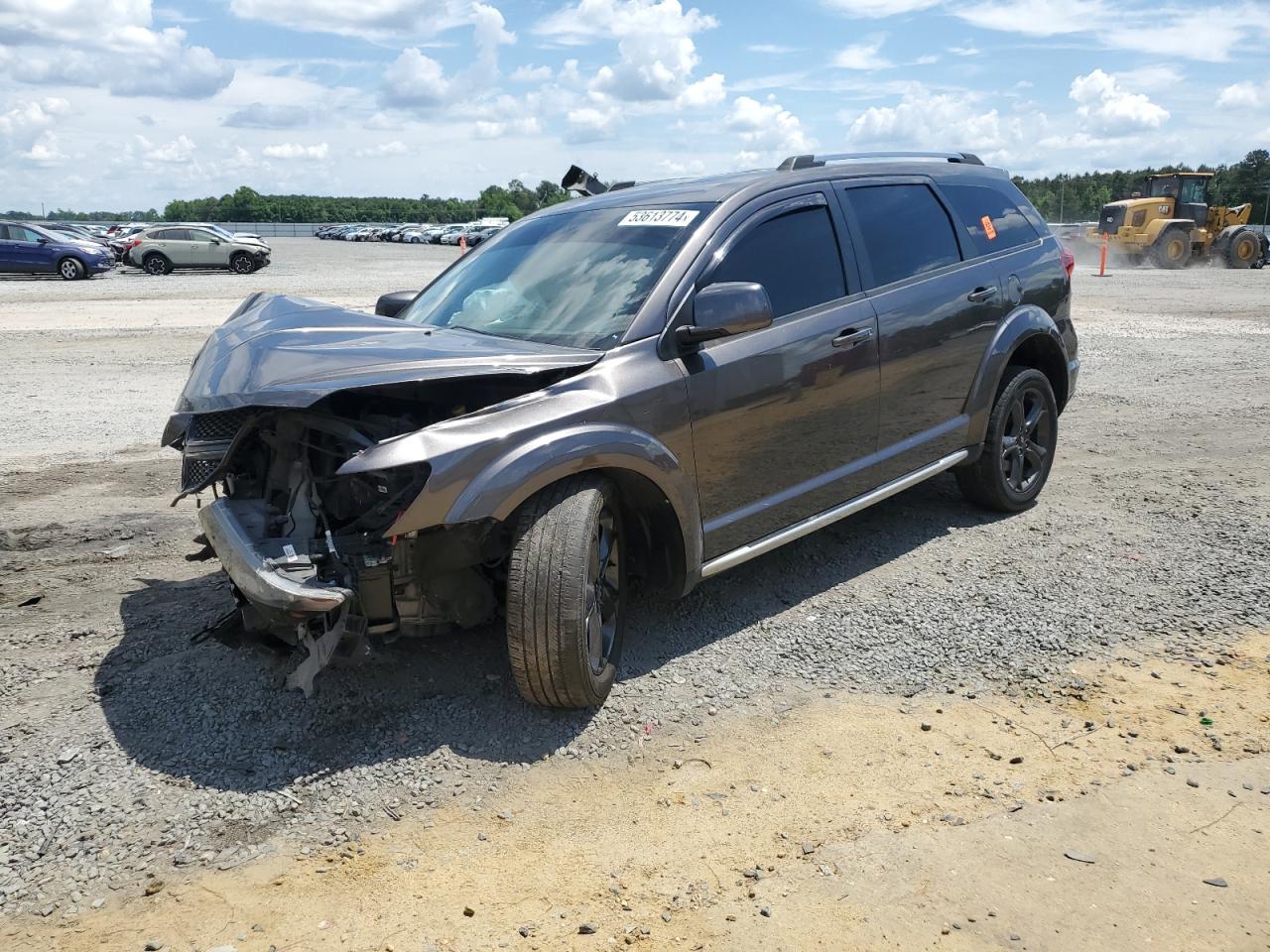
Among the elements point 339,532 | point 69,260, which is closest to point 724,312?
point 339,532

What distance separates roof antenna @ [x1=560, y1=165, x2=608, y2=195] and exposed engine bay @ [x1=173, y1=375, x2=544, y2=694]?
240 centimetres

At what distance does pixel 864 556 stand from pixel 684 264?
2.06m

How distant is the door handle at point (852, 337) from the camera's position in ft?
15.1

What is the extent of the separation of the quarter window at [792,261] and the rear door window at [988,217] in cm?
127

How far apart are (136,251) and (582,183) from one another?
2961cm

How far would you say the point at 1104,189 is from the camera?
2518 inches

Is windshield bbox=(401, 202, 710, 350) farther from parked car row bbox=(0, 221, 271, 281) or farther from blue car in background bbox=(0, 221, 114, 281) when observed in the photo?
parked car row bbox=(0, 221, 271, 281)

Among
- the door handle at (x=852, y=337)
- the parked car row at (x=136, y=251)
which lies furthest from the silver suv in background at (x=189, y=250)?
the door handle at (x=852, y=337)

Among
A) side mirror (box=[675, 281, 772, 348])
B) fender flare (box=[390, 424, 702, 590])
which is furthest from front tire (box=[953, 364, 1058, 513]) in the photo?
fender flare (box=[390, 424, 702, 590])

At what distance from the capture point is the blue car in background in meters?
27.0

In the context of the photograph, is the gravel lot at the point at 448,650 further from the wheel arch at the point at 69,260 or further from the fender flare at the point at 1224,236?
the fender flare at the point at 1224,236

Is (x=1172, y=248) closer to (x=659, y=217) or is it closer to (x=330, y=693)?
(x=659, y=217)

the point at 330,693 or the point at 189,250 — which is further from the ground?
the point at 189,250

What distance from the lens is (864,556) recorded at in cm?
540
